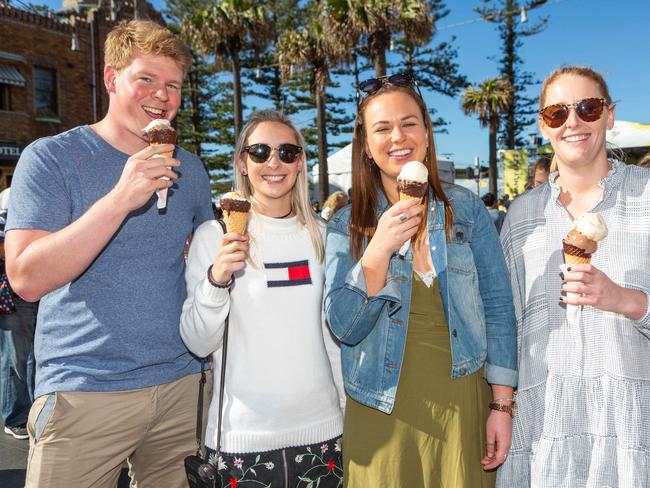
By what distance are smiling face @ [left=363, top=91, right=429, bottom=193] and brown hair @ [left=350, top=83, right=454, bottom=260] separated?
64mm

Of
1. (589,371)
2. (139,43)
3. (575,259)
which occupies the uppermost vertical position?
(139,43)

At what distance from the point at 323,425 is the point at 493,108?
3183cm

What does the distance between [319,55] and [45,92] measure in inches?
510

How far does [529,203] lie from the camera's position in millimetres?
2586

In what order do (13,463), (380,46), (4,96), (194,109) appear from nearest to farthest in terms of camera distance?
(13,463) < (380,46) < (4,96) < (194,109)

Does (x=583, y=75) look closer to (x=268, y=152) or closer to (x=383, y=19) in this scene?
(x=268, y=152)

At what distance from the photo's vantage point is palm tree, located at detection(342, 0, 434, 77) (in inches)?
736

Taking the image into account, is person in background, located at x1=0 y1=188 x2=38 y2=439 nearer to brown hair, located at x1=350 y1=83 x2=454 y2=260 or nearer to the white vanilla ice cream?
brown hair, located at x1=350 y1=83 x2=454 y2=260

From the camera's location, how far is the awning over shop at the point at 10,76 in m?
22.1

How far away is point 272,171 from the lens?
2.73m

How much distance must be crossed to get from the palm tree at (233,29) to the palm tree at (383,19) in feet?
11.7

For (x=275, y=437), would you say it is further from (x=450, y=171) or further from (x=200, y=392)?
(x=450, y=171)

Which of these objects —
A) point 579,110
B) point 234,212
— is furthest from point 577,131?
point 234,212

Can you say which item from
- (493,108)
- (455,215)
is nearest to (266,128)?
(455,215)
